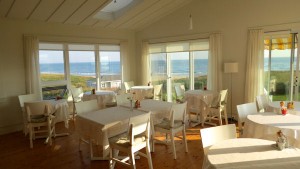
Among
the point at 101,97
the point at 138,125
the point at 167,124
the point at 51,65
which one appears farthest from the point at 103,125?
the point at 51,65

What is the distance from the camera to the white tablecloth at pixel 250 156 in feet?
5.88

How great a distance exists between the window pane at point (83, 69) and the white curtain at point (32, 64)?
105 centimetres

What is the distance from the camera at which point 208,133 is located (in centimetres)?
242

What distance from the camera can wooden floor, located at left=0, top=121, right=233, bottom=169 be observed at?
3531mm

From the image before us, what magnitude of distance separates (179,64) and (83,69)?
10.2 ft

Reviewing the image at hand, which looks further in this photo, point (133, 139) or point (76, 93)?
point (76, 93)

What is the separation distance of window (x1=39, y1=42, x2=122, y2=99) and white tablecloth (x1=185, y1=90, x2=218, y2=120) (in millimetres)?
3099

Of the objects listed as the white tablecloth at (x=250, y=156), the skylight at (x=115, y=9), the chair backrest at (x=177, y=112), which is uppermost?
the skylight at (x=115, y=9)

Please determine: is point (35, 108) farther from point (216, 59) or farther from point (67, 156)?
point (216, 59)

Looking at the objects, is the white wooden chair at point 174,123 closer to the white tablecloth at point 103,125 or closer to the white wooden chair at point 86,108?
the white tablecloth at point 103,125

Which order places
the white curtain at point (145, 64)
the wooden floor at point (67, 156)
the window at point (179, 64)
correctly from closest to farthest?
the wooden floor at point (67, 156), the window at point (179, 64), the white curtain at point (145, 64)

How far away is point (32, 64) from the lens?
554 cm

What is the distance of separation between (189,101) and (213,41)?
1.88 meters

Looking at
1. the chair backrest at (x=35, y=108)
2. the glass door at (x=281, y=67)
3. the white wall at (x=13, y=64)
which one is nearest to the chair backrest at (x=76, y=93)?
the white wall at (x=13, y=64)
